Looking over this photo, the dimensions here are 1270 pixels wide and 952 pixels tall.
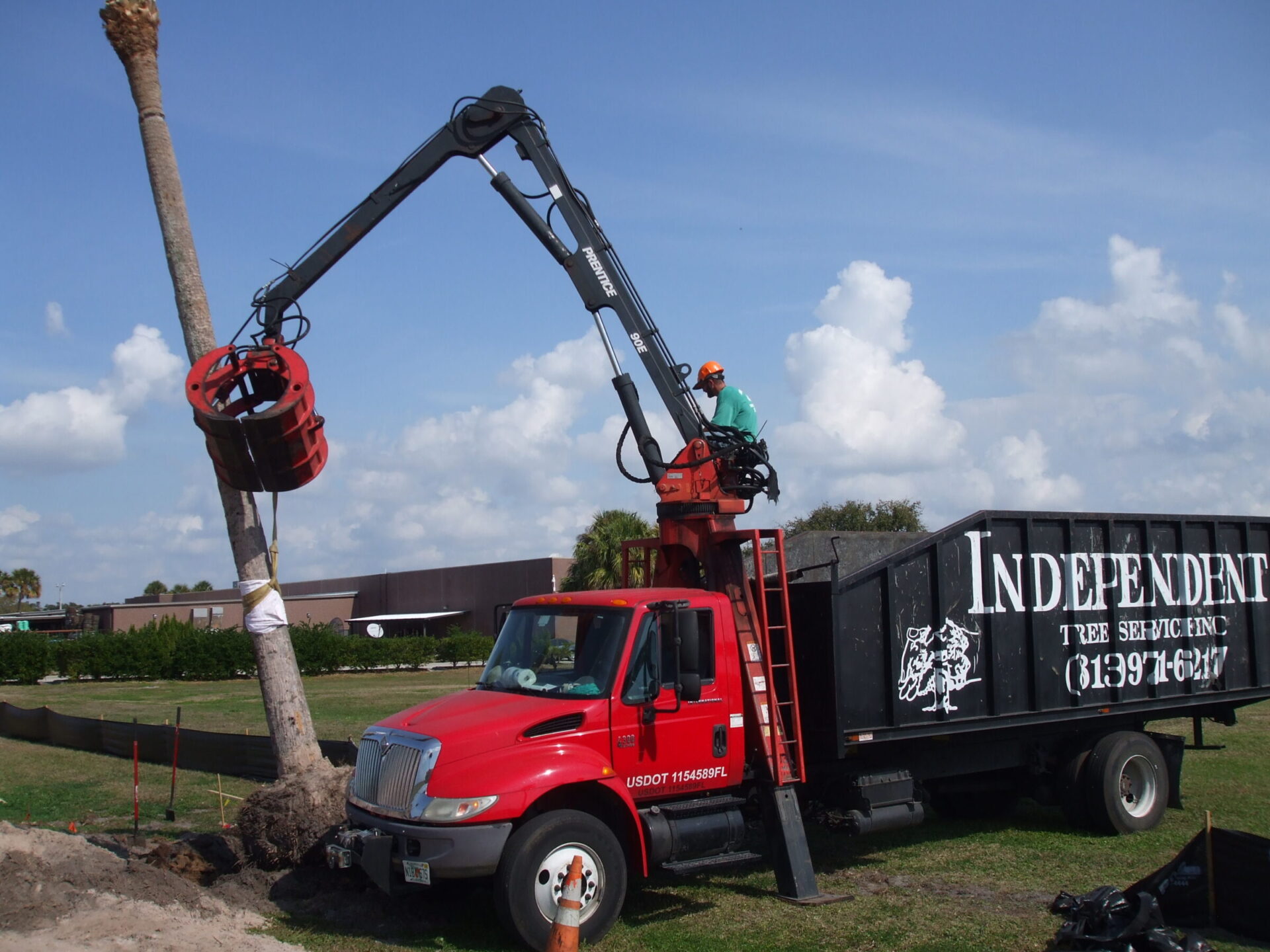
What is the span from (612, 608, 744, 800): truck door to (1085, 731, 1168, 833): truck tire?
4180 millimetres

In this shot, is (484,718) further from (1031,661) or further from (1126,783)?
(1126,783)

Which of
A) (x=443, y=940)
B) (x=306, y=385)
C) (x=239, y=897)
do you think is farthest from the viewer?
(x=306, y=385)

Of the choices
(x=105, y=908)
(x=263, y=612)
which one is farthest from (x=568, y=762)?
(x=263, y=612)

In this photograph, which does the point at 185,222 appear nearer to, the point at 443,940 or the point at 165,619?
the point at 443,940

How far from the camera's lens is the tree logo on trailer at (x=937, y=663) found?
9.32 m

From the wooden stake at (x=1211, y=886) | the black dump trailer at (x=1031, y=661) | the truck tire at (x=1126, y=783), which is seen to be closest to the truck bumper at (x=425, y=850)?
the black dump trailer at (x=1031, y=661)

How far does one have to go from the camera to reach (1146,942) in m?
5.83

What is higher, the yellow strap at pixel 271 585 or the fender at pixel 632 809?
the yellow strap at pixel 271 585

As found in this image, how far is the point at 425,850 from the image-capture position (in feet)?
23.0

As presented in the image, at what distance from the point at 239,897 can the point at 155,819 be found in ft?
14.8

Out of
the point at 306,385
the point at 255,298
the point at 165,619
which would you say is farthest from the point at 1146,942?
the point at 165,619

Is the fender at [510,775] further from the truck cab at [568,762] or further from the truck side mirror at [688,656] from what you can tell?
the truck side mirror at [688,656]

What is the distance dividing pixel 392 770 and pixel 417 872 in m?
0.76

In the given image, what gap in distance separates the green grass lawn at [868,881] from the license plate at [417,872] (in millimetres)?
548
